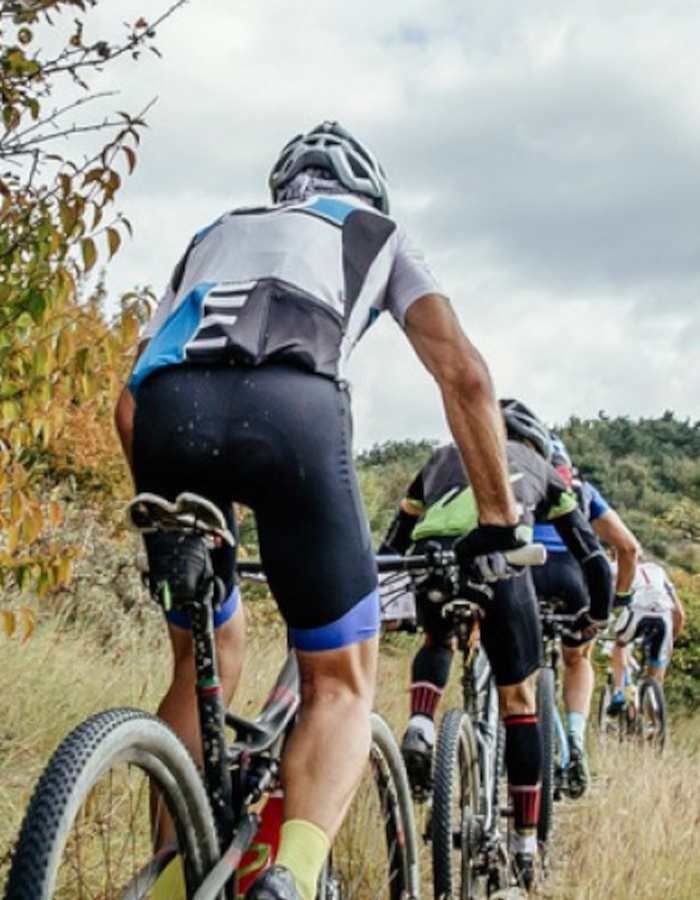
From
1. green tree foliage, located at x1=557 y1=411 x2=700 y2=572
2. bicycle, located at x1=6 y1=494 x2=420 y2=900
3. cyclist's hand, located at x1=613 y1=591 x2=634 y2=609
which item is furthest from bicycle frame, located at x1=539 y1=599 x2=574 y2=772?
green tree foliage, located at x1=557 y1=411 x2=700 y2=572

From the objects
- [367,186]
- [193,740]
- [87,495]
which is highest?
[87,495]

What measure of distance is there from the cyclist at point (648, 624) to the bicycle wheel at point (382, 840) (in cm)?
776

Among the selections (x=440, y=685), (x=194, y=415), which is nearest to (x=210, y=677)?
(x=194, y=415)

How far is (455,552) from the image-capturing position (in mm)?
3221

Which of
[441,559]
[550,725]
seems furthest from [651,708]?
[441,559]

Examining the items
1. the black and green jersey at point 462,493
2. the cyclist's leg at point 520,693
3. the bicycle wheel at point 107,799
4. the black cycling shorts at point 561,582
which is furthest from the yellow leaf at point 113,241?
the black cycling shorts at point 561,582

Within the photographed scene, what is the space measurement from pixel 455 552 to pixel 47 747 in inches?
116

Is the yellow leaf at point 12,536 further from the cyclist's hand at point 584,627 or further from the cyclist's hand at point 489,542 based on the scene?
the cyclist's hand at point 584,627

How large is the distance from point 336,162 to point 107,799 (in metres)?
1.55

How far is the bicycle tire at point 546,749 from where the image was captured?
5605 millimetres

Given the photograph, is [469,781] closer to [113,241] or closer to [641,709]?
[113,241]

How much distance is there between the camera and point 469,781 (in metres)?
4.56

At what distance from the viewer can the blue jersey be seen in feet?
22.4

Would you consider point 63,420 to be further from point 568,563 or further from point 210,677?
point 568,563
